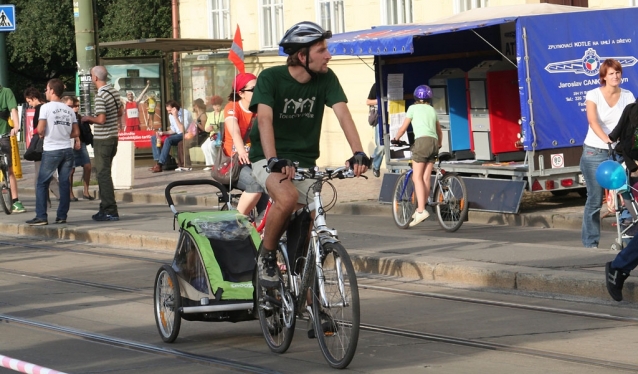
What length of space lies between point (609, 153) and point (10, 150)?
10.1 m

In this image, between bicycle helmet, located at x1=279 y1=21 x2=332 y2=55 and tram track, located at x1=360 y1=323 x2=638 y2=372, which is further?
bicycle helmet, located at x1=279 y1=21 x2=332 y2=55

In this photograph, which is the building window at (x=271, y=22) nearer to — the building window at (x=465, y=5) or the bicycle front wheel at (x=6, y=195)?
the building window at (x=465, y=5)

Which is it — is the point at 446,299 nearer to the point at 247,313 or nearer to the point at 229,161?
the point at 247,313

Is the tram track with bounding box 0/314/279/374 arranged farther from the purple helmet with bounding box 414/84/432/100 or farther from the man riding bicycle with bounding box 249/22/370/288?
the purple helmet with bounding box 414/84/432/100

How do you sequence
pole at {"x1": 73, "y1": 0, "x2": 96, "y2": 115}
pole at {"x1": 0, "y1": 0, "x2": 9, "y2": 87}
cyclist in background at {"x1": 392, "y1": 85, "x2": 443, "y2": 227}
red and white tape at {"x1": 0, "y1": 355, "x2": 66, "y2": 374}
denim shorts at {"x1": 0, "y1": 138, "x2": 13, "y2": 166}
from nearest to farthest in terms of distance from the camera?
red and white tape at {"x1": 0, "y1": 355, "x2": 66, "y2": 374} → cyclist in background at {"x1": 392, "y1": 85, "x2": 443, "y2": 227} → denim shorts at {"x1": 0, "y1": 138, "x2": 13, "y2": 166} → pole at {"x1": 73, "y1": 0, "x2": 96, "y2": 115} → pole at {"x1": 0, "y1": 0, "x2": 9, "y2": 87}

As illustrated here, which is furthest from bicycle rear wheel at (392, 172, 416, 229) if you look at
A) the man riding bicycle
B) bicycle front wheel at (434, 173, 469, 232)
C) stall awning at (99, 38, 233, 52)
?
stall awning at (99, 38, 233, 52)

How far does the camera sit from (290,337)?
6.97m

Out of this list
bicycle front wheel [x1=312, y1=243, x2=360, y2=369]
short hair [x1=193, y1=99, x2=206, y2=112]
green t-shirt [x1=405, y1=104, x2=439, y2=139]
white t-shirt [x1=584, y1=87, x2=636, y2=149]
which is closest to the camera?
bicycle front wheel [x1=312, y1=243, x2=360, y2=369]

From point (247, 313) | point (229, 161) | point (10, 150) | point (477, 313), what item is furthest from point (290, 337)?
point (10, 150)

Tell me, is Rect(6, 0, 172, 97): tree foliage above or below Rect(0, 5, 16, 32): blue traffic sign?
above

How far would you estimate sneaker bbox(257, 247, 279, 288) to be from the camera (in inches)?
279

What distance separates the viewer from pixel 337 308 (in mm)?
6500

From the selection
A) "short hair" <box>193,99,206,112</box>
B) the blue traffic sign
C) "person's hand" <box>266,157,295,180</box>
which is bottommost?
"person's hand" <box>266,157,295,180</box>

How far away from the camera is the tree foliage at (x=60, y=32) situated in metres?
39.4
